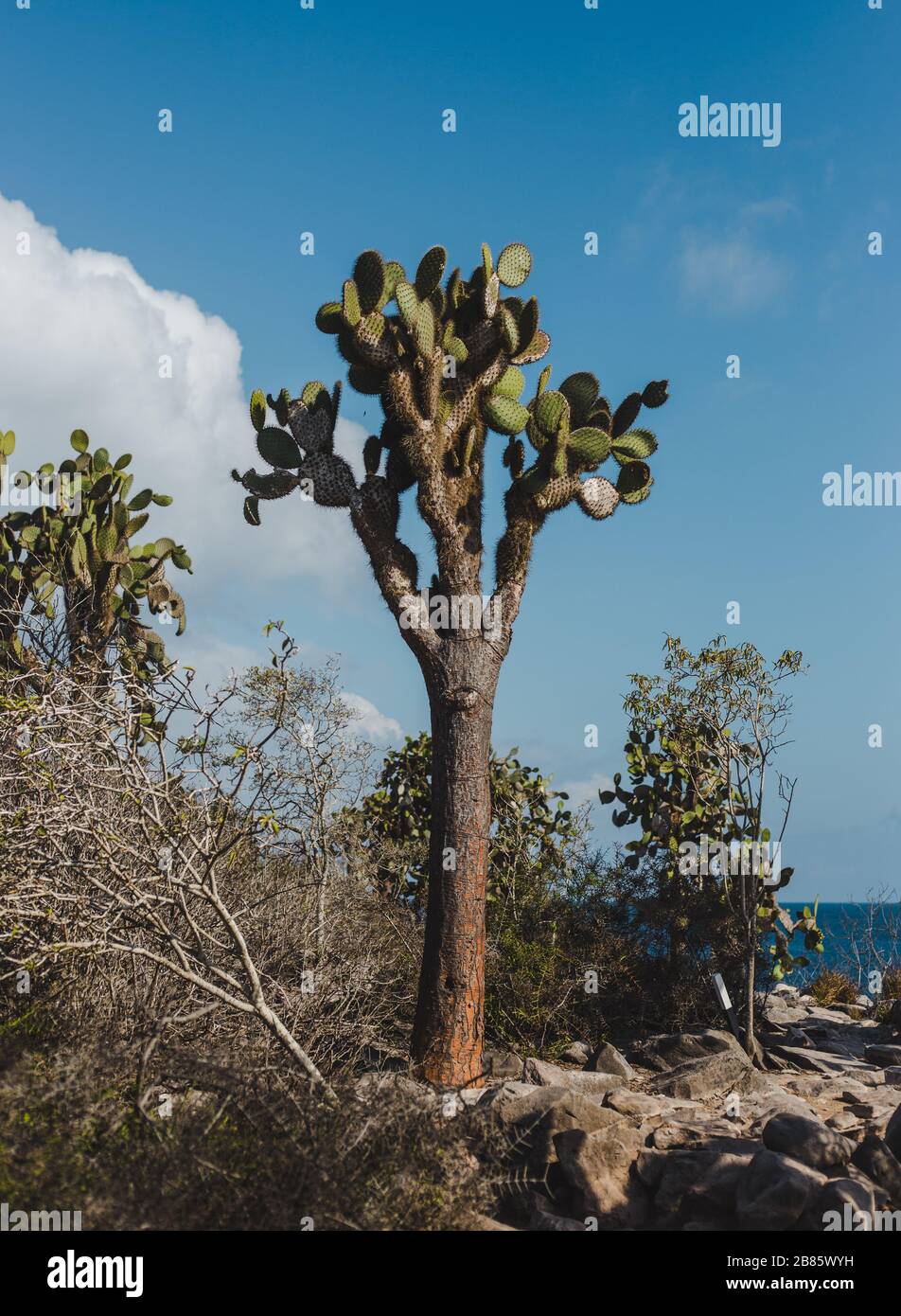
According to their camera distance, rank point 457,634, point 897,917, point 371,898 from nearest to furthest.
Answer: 1. point 457,634
2. point 371,898
3. point 897,917

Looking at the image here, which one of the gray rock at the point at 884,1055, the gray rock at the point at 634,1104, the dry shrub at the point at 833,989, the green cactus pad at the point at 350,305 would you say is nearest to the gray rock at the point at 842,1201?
the gray rock at the point at 634,1104

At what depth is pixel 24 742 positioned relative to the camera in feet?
21.2

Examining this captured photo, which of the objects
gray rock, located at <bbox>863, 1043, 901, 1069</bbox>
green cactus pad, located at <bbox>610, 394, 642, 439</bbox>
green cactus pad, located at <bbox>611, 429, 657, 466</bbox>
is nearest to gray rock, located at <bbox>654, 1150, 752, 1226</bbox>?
gray rock, located at <bbox>863, 1043, 901, 1069</bbox>

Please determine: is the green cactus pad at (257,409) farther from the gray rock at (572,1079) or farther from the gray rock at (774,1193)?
the gray rock at (774,1193)

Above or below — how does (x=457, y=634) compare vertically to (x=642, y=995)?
above

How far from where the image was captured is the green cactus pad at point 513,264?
8.86m

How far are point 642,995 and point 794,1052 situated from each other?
4.62ft

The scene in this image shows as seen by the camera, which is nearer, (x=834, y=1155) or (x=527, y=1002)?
(x=834, y=1155)

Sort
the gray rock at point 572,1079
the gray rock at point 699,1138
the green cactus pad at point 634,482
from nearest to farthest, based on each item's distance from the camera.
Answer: the gray rock at point 699,1138 → the gray rock at point 572,1079 → the green cactus pad at point 634,482

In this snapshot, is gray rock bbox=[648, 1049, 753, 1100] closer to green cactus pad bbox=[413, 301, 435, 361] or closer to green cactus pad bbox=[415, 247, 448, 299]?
green cactus pad bbox=[413, 301, 435, 361]

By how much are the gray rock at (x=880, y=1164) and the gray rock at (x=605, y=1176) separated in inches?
49.1

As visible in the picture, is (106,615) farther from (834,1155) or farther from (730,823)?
(834,1155)

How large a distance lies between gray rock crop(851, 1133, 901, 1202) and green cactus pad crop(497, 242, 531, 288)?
284 inches
